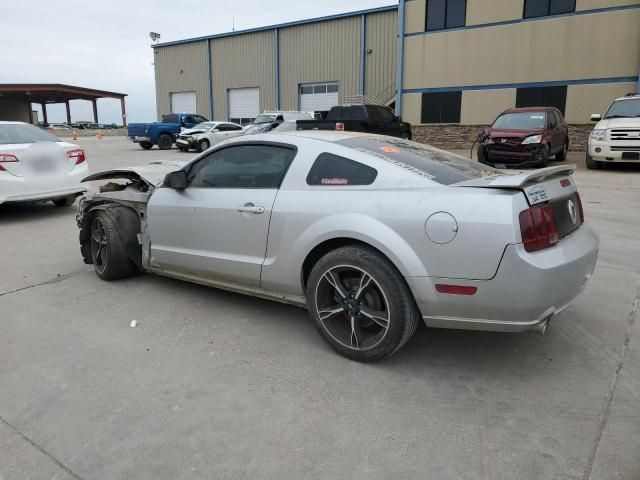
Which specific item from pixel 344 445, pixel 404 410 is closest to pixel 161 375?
pixel 344 445

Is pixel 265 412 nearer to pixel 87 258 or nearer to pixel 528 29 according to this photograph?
pixel 87 258

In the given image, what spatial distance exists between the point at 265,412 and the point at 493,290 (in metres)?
1.41

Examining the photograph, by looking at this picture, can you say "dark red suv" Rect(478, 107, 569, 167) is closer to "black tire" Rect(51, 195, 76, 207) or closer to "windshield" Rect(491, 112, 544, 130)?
"windshield" Rect(491, 112, 544, 130)

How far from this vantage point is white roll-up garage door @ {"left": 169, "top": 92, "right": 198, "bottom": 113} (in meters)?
37.0

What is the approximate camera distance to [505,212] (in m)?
2.76

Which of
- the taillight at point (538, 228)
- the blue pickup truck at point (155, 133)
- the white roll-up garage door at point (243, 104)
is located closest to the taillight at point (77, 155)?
the taillight at point (538, 228)

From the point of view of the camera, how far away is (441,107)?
922 inches

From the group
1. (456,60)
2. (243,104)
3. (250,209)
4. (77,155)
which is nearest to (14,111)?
(243,104)

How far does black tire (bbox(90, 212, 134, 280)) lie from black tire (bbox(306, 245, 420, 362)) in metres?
2.28

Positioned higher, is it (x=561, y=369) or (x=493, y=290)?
(x=493, y=290)

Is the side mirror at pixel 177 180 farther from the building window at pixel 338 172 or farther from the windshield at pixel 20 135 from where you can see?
the windshield at pixel 20 135

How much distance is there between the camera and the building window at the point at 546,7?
790 inches

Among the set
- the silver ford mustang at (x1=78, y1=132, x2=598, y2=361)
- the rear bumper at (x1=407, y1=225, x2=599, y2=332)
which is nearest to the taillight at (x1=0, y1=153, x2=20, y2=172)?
the silver ford mustang at (x1=78, y1=132, x2=598, y2=361)

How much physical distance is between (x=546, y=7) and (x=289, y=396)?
22.3 metres
